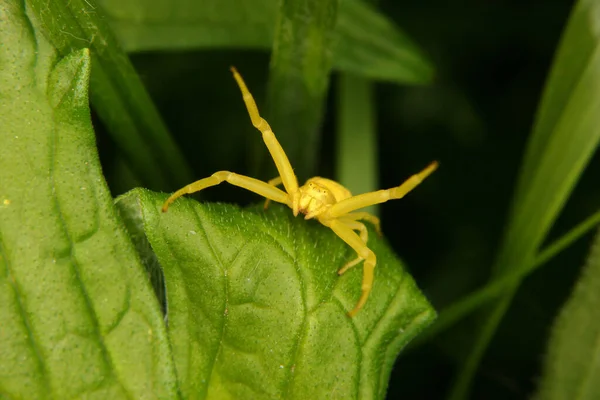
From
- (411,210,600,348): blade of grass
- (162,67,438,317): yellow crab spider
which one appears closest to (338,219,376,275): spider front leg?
(162,67,438,317): yellow crab spider

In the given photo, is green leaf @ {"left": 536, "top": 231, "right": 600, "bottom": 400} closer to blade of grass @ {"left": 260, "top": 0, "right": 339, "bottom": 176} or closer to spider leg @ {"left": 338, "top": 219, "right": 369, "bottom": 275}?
spider leg @ {"left": 338, "top": 219, "right": 369, "bottom": 275}

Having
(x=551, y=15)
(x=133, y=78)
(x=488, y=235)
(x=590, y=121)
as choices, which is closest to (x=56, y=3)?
(x=133, y=78)

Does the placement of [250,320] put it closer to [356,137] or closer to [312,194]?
[312,194]

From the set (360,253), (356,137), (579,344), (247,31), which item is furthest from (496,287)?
(247,31)

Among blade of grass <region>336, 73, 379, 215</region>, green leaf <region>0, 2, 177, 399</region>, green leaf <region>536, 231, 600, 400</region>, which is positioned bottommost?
green leaf <region>536, 231, 600, 400</region>

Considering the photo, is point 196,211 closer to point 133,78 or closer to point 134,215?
point 134,215
